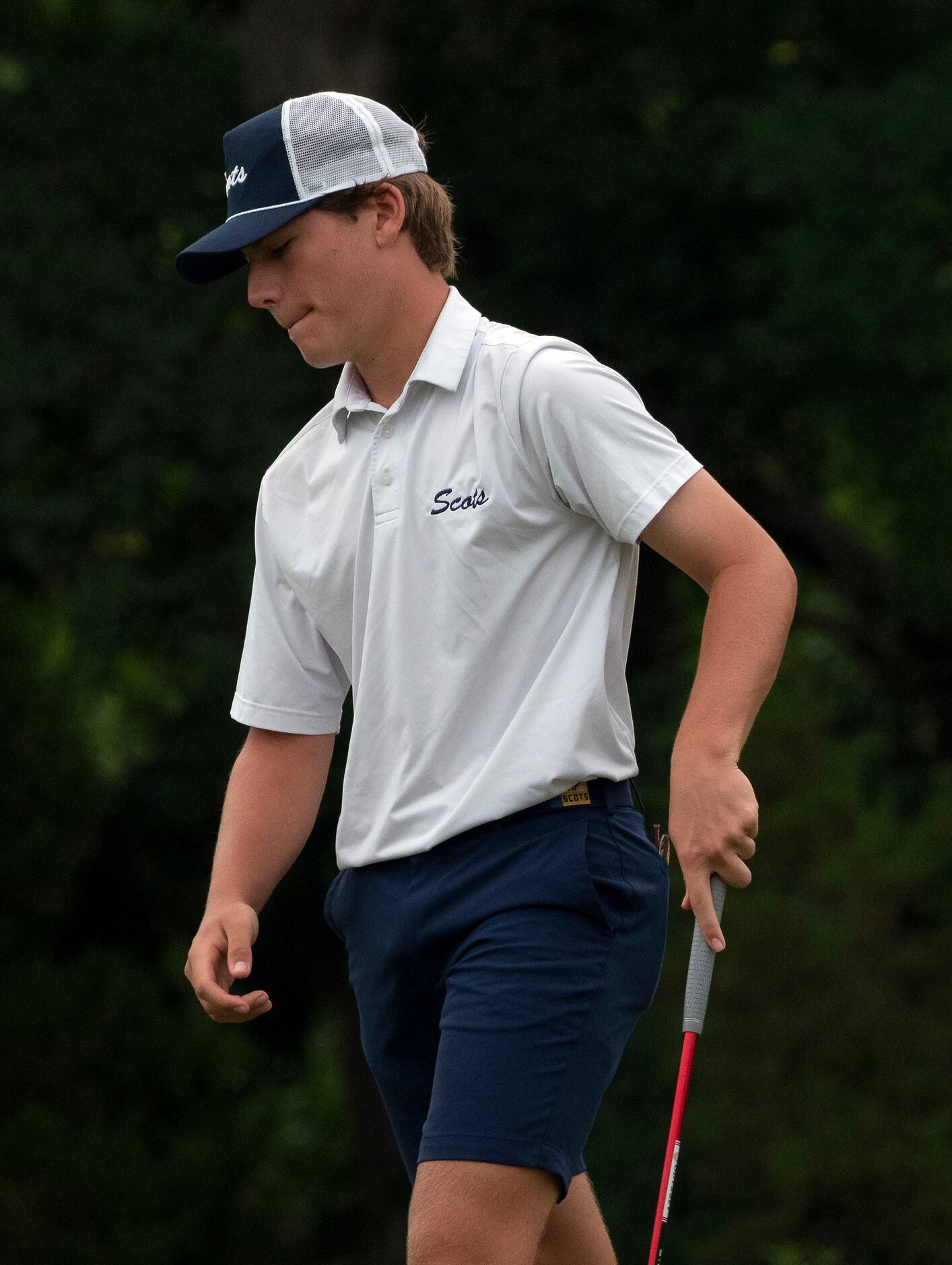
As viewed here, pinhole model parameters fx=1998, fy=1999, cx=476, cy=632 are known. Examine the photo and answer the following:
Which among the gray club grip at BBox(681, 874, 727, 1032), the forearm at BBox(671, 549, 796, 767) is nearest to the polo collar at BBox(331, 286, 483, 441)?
the forearm at BBox(671, 549, 796, 767)

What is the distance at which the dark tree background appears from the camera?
27.7 ft

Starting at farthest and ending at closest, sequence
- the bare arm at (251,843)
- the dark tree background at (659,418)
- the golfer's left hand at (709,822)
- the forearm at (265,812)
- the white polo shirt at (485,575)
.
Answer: the dark tree background at (659,418) < the forearm at (265,812) < the bare arm at (251,843) < the white polo shirt at (485,575) < the golfer's left hand at (709,822)

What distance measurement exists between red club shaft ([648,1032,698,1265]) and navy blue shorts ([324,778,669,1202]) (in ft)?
0.27

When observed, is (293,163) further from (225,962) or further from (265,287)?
(225,962)

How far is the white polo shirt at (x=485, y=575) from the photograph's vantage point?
8.38 feet

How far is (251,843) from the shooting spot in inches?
116

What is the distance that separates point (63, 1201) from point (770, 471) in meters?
5.28

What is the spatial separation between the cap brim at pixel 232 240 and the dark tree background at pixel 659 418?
202 inches

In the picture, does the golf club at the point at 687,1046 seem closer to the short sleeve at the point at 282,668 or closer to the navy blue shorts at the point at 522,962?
the navy blue shorts at the point at 522,962

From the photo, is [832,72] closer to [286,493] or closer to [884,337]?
[884,337]

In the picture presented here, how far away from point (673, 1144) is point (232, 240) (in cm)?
132

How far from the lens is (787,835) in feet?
31.1

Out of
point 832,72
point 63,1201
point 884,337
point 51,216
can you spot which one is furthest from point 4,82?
point 63,1201

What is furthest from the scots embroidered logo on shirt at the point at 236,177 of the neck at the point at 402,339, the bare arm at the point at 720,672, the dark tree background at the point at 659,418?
Answer: the dark tree background at the point at 659,418
